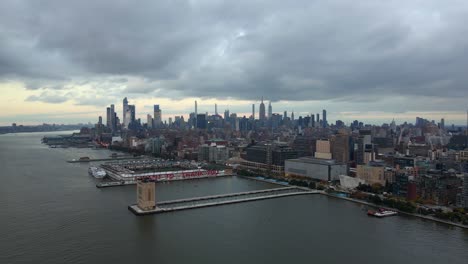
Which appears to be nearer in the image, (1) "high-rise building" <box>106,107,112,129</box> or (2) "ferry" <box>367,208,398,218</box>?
(2) "ferry" <box>367,208,398,218</box>

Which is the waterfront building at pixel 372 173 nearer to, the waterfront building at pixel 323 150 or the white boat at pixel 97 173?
the waterfront building at pixel 323 150

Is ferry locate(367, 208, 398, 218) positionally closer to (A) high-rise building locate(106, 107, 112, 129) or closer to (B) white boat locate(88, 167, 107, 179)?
(B) white boat locate(88, 167, 107, 179)

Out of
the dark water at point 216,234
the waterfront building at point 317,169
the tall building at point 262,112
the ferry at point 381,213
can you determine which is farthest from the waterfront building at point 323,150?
the tall building at point 262,112

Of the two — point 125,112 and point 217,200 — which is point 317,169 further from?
point 125,112

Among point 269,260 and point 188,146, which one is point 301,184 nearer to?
point 269,260

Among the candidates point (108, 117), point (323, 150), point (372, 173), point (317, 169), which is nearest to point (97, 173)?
point (317, 169)

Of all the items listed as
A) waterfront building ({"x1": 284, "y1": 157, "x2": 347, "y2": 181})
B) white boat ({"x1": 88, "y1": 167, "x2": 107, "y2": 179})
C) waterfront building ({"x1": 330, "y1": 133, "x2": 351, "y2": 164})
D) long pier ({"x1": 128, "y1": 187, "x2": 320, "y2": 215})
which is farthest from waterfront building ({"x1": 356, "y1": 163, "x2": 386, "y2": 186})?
white boat ({"x1": 88, "y1": 167, "x2": 107, "y2": 179})
